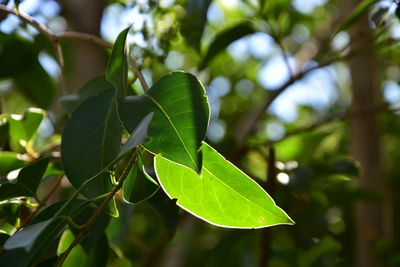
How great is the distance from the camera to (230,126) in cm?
176

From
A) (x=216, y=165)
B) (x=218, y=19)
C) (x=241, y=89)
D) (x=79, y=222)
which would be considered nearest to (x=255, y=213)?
(x=216, y=165)

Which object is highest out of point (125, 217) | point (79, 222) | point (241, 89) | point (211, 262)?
point (79, 222)

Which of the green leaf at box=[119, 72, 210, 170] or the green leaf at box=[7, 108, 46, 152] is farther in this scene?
the green leaf at box=[7, 108, 46, 152]

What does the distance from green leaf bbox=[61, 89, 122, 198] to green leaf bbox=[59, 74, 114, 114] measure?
0.18m

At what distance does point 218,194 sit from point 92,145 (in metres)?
0.13

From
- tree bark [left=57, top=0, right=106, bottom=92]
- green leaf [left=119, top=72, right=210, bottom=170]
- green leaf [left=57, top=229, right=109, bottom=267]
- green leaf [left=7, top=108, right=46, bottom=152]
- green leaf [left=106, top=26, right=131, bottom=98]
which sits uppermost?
green leaf [left=106, top=26, right=131, bottom=98]

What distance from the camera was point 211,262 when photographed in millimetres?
1214

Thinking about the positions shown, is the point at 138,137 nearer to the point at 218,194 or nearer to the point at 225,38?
the point at 218,194

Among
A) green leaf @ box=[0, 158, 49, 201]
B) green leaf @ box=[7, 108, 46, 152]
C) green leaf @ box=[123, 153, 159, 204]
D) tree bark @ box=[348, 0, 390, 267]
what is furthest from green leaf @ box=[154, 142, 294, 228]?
tree bark @ box=[348, 0, 390, 267]

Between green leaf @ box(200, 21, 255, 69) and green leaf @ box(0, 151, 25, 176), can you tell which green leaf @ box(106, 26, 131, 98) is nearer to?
green leaf @ box(0, 151, 25, 176)

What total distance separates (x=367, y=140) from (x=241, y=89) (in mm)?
593

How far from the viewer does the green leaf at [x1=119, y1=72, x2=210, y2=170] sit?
1.80 ft

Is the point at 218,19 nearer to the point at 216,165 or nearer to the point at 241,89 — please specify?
the point at 241,89

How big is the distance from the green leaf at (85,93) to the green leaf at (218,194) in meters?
0.23
